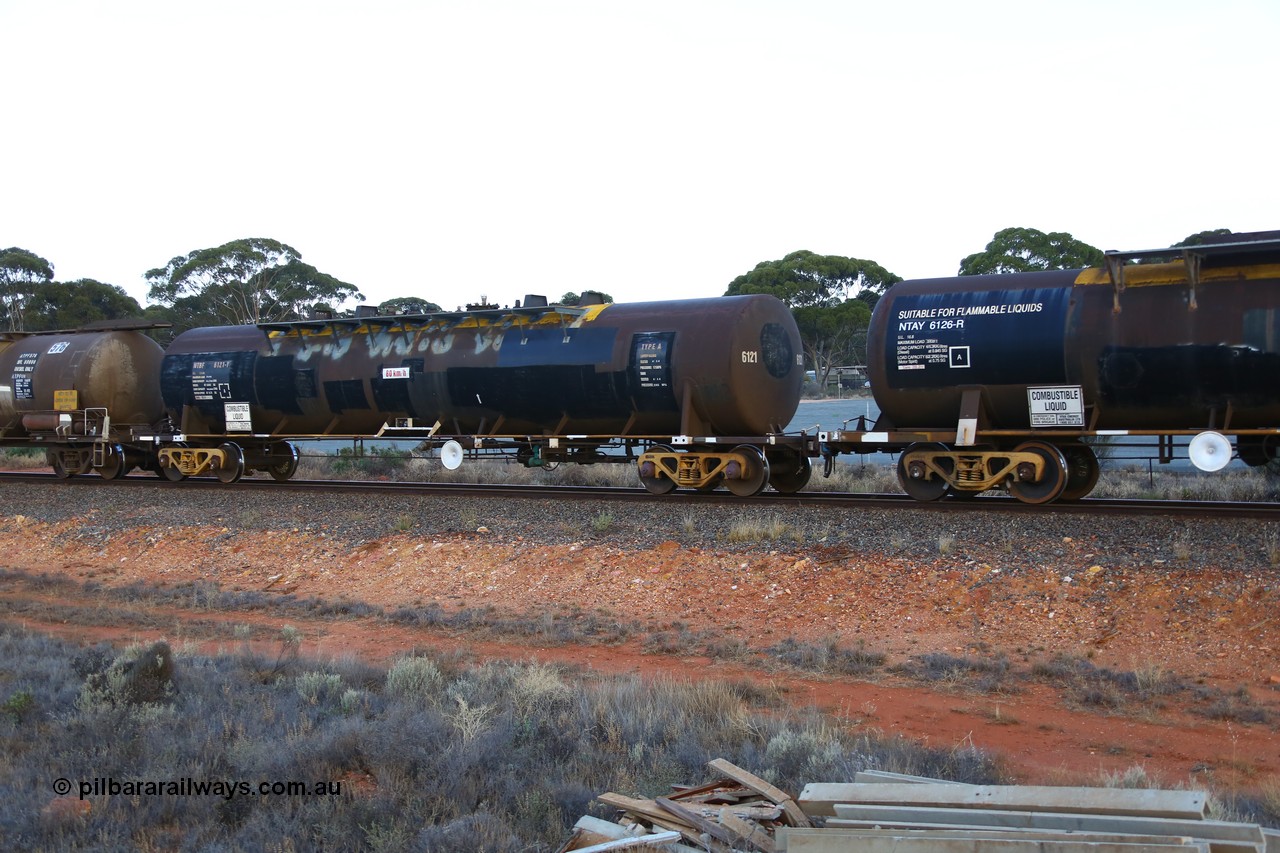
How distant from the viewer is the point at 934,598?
488 inches

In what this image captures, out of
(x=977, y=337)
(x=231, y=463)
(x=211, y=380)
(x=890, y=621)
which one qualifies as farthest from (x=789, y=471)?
(x=211, y=380)

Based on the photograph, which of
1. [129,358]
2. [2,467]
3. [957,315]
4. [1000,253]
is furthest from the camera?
[1000,253]

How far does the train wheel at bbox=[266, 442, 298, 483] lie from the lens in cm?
2365

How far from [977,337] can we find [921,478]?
2310 millimetres

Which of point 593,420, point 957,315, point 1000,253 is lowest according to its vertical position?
point 593,420

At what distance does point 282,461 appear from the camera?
23984mm

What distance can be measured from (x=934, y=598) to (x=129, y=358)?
20.1m

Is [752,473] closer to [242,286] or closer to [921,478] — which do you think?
[921,478]

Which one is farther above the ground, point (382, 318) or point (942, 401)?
point (382, 318)

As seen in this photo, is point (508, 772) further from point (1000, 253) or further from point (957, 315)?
point (1000, 253)

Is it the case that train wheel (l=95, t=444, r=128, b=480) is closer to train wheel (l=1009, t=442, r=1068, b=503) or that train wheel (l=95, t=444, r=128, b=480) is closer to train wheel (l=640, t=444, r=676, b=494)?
train wheel (l=640, t=444, r=676, b=494)

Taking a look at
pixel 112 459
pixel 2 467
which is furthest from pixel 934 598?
pixel 2 467

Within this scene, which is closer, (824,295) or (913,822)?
(913,822)

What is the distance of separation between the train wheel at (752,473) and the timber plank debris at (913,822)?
34.5 ft
